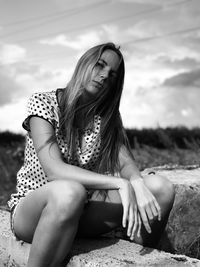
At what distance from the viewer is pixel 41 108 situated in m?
2.49

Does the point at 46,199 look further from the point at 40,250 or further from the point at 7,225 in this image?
the point at 7,225

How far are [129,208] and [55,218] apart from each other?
32 centimetres

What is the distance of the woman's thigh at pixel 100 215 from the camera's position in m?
2.52

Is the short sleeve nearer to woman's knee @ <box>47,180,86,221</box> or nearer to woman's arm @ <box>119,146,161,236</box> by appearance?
woman's knee @ <box>47,180,86,221</box>

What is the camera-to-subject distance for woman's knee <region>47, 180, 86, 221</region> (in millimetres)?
2188

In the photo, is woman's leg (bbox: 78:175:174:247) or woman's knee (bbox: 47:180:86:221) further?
woman's leg (bbox: 78:175:174:247)

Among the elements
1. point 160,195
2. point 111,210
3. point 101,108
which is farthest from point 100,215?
point 101,108

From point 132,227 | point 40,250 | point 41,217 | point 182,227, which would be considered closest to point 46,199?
point 41,217

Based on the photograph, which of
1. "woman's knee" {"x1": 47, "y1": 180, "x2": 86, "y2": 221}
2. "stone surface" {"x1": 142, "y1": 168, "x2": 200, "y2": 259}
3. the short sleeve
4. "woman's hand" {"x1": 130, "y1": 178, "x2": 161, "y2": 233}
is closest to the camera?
"woman's knee" {"x1": 47, "y1": 180, "x2": 86, "y2": 221}

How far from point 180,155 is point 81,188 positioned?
4638 mm

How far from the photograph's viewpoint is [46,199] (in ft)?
7.47

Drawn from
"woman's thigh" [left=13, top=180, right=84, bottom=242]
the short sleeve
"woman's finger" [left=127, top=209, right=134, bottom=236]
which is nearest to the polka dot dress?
the short sleeve

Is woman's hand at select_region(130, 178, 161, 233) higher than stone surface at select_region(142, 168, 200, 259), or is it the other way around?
woman's hand at select_region(130, 178, 161, 233)

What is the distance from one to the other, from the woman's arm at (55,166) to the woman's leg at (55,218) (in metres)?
0.09
